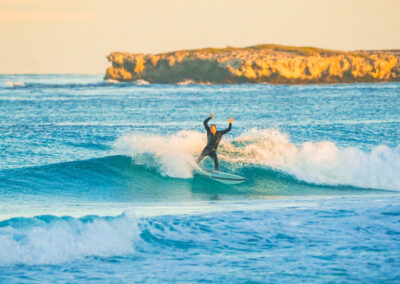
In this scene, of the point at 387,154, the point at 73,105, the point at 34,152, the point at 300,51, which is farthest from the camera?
the point at 300,51

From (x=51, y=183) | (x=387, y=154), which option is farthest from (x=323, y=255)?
(x=387, y=154)

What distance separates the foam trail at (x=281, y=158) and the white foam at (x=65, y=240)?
25.2 feet

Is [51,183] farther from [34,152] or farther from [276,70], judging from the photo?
[276,70]

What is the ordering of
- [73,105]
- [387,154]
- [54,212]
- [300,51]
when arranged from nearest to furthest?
1. [54,212]
2. [387,154]
3. [73,105]
4. [300,51]

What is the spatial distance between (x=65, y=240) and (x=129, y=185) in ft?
25.8

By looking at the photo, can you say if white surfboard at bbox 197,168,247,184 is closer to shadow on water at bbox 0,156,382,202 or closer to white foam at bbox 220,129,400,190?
shadow on water at bbox 0,156,382,202

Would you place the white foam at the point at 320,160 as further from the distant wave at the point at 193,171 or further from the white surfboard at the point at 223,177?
the white surfboard at the point at 223,177

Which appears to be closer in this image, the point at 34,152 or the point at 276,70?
the point at 34,152

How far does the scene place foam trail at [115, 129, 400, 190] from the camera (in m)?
19.4

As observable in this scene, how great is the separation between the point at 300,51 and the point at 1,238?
12420cm

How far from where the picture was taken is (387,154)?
21.1 metres

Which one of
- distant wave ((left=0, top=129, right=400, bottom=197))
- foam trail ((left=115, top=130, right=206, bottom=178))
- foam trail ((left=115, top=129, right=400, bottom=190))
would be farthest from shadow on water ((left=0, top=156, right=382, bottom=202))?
foam trail ((left=115, top=129, right=400, bottom=190))

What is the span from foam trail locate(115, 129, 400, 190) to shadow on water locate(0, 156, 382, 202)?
0.43 meters

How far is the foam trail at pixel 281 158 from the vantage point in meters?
19.4
